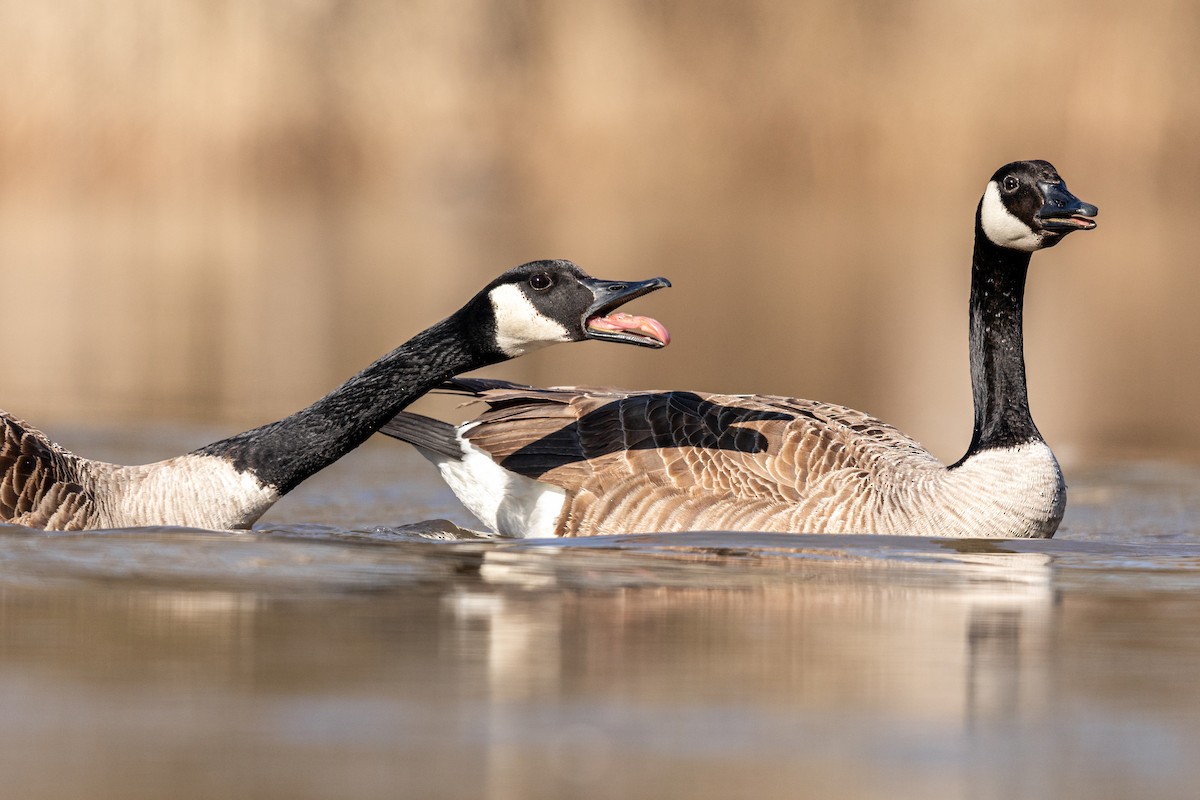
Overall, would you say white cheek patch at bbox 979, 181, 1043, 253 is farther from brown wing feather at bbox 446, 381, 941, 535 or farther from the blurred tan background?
the blurred tan background

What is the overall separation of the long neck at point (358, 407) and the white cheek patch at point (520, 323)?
0.16 m

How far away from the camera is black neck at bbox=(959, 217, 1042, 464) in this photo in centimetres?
897

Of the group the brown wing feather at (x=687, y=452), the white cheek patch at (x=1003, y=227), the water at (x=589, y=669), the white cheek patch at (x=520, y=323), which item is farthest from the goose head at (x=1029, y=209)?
the white cheek patch at (x=520, y=323)

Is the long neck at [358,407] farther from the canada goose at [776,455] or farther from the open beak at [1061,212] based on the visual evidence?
the open beak at [1061,212]

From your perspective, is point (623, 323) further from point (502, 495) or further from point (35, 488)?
point (35, 488)

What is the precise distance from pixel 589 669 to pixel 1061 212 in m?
4.65

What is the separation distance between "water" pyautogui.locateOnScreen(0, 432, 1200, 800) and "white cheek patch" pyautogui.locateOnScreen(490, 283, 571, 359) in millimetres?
991

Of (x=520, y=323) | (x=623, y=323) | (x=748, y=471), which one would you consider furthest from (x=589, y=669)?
(x=748, y=471)

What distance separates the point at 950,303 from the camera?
73.0 ft

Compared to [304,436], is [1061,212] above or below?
above

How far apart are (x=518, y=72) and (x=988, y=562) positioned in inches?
1308

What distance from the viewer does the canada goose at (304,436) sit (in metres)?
7.80

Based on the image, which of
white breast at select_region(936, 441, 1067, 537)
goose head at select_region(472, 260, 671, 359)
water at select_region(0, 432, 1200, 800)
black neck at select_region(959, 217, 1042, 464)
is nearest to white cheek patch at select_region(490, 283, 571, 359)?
goose head at select_region(472, 260, 671, 359)

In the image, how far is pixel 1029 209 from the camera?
892cm
